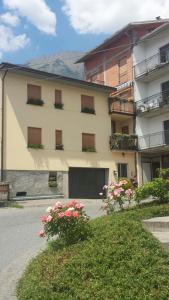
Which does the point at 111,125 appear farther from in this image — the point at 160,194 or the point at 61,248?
the point at 61,248

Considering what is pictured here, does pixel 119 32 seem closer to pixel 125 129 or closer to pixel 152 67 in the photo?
pixel 152 67

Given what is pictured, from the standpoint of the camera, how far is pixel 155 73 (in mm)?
30344

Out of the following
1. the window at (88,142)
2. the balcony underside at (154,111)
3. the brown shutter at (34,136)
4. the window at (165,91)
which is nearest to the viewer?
the brown shutter at (34,136)

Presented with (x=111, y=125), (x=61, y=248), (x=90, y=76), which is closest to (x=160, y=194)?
Answer: (x=61, y=248)

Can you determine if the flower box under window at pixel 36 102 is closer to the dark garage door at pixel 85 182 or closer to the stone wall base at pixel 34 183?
the stone wall base at pixel 34 183

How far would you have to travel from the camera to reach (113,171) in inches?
1188

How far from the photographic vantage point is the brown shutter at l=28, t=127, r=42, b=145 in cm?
2610

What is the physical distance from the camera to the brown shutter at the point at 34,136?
85.6 ft

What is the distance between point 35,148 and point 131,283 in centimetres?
2182

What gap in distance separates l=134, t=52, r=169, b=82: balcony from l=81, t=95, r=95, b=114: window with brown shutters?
4530 millimetres

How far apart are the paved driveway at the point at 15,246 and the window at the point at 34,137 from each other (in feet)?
32.1

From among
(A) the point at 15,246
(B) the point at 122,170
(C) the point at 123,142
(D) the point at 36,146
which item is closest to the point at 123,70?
(C) the point at 123,142

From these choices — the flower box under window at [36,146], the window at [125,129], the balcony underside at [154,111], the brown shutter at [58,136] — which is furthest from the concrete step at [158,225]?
the window at [125,129]

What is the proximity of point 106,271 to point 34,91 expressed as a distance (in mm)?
22728
